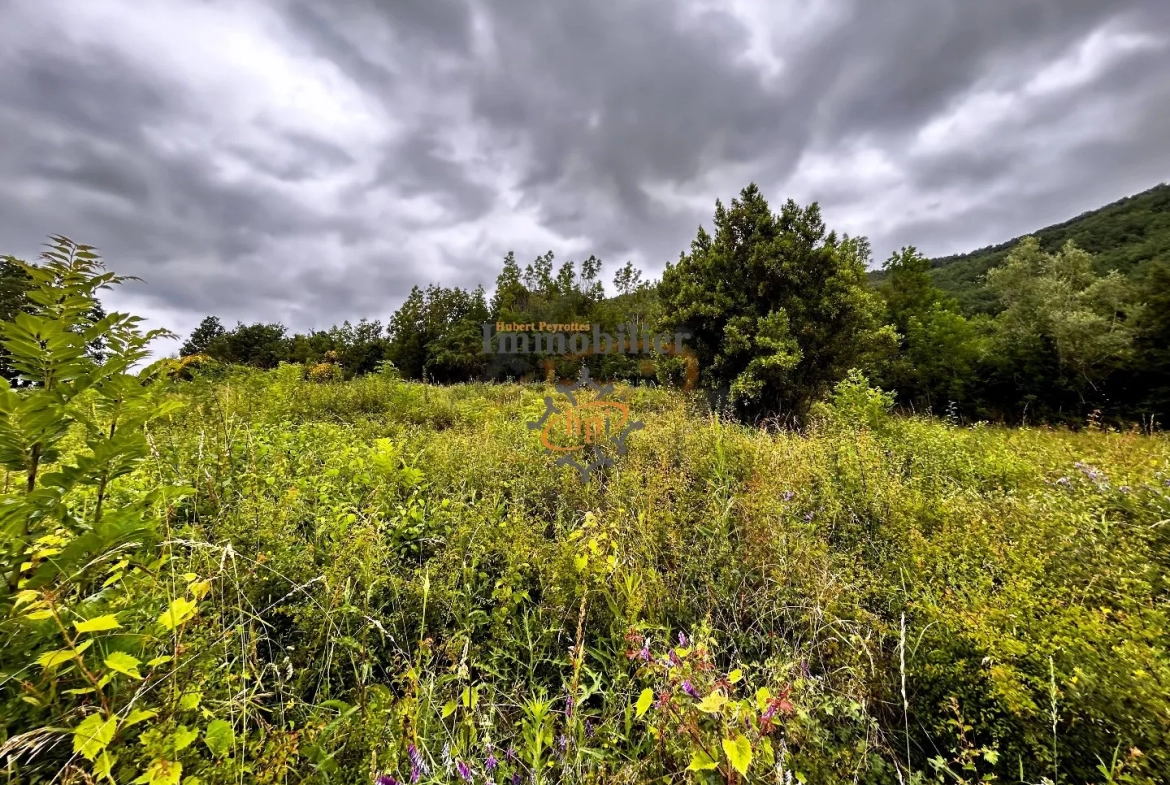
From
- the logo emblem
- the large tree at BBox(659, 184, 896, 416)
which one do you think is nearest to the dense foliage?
the large tree at BBox(659, 184, 896, 416)

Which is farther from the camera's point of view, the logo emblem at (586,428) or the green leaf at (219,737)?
the logo emblem at (586,428)

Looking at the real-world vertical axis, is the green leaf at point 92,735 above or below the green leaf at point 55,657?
below

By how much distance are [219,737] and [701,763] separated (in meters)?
1.30

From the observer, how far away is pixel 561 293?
29.2 m

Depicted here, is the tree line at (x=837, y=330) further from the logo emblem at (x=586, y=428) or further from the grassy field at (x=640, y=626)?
the logo emblem at (x=586, y=428)

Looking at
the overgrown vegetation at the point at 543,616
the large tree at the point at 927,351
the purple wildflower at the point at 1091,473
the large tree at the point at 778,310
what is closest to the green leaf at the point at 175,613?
the overgrown vegetation at the point at 543,616

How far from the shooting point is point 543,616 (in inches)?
81.3

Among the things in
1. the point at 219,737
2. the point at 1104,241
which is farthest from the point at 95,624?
the point at 1104,241

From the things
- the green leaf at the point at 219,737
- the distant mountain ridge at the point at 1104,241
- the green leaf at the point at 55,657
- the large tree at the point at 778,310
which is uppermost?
the distant mountain ridge at the point at 1104,241

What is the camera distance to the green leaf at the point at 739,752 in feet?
3.08

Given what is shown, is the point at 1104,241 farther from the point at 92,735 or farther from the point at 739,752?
the point at 92,735

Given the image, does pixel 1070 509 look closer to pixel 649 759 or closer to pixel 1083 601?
pixel 1083 601

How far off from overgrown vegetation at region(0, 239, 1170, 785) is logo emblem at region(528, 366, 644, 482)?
0.69 m

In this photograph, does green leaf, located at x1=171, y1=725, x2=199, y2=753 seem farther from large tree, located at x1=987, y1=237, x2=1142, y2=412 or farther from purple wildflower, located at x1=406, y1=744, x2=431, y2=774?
large tree, located at x1=987, y1=237, x2=1142, y2=412
